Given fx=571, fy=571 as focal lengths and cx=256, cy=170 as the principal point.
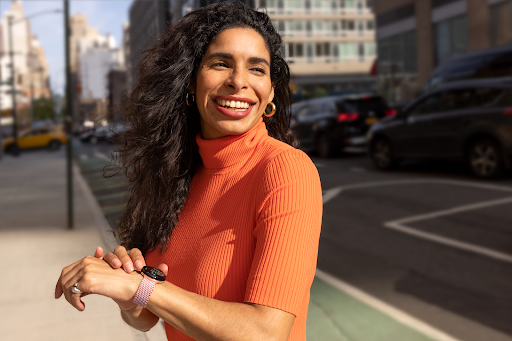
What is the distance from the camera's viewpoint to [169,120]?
1.93m

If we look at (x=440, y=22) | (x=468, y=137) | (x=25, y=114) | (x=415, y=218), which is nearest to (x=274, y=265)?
(x=415, y=218)

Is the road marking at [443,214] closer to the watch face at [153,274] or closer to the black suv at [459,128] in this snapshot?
the black suv at [459,128]

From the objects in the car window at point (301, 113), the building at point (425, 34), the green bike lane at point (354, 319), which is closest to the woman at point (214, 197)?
the green bike lane at point (354, 319)

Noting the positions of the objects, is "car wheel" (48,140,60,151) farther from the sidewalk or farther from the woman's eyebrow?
the woman's eyebrow

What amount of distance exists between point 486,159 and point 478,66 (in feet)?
11.8

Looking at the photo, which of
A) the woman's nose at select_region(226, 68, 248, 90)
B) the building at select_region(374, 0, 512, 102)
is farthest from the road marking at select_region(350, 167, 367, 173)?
the building at select_region(374, 0, 512, 102)

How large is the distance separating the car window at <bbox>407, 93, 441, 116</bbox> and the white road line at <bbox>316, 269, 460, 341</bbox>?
6420 millimetres

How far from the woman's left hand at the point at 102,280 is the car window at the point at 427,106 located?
395 inches

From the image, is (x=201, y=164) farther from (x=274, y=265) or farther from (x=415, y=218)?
(x=415, y=218)

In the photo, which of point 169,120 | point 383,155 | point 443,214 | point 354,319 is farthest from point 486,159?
point 169,120

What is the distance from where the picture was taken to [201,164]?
6.25ft

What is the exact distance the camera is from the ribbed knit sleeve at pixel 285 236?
130 cm

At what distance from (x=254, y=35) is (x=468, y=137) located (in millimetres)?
9046

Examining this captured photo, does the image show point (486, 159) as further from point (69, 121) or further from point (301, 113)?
point (69, 121)
